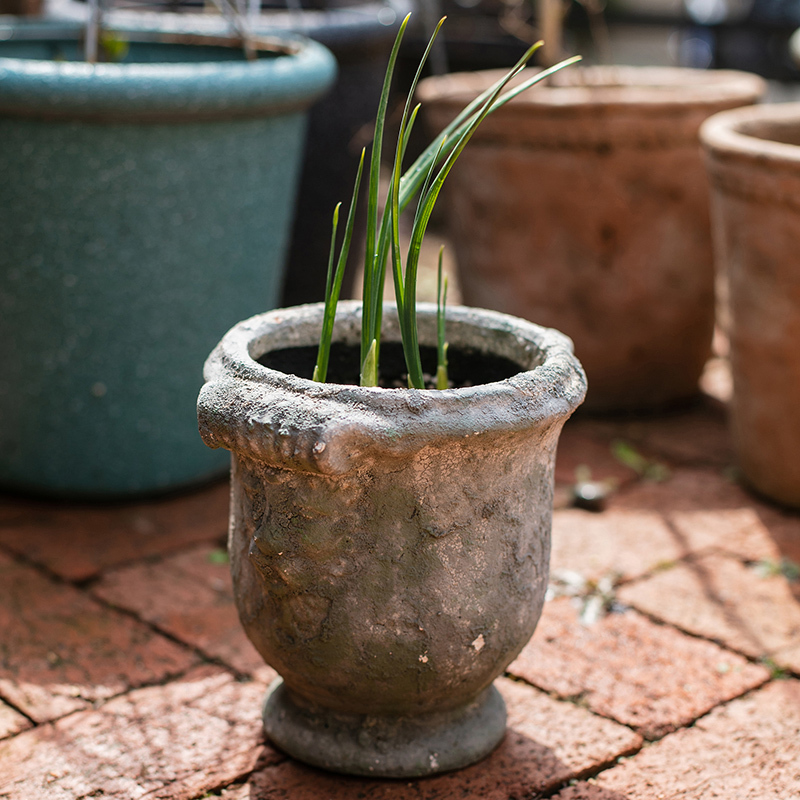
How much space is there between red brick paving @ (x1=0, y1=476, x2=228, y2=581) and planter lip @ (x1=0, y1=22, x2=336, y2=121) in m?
0.96

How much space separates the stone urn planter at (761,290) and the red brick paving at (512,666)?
164mm

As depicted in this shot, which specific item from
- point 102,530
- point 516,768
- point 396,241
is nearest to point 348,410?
point 396,241

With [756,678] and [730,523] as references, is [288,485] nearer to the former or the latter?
[756,678]

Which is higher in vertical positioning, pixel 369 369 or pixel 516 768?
pixel 369 369

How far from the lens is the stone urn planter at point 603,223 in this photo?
3045mm

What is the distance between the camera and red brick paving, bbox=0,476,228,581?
2.33m

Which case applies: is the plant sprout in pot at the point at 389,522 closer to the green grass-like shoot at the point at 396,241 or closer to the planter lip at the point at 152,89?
the green grass-like shoot at the point at 396,241

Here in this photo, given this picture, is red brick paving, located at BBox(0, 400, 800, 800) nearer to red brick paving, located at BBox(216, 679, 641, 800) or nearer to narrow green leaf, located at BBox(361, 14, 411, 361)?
red brick paving, located at BBox(216, 679, 641, 800)

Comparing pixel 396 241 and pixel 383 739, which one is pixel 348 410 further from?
pixel 383 739

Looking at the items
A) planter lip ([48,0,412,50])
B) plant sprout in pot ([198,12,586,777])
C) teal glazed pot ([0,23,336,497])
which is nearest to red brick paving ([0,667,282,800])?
plant sprout in pot ([198,12,586,777])

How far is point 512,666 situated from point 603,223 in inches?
62.1

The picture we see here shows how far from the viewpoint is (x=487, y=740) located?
5.56ft

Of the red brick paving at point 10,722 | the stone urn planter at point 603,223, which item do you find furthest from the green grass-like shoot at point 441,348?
the stone urn planter at point 603,223

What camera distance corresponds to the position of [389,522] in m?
1.45
